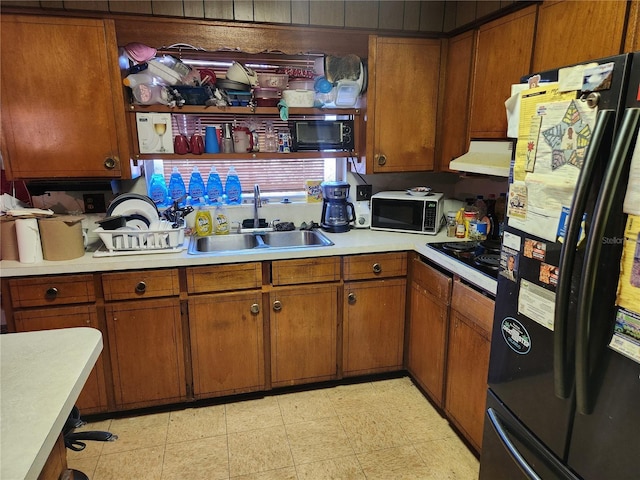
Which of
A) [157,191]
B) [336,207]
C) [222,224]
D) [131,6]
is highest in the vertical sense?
[131,6]

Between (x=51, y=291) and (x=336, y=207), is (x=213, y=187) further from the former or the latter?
(x=51, y=291)

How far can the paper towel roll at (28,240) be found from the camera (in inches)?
79.7

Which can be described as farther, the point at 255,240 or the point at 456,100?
the point at 255,240

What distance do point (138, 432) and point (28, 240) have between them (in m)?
1.13

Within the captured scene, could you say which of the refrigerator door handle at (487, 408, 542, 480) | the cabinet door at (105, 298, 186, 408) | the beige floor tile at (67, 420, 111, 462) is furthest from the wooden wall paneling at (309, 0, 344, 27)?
the beige floor tile at (67, 420, 111, 462)

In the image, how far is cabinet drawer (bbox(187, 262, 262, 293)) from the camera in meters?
2.20

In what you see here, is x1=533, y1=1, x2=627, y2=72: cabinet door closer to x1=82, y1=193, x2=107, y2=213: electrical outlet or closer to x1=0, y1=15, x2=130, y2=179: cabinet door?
x1=0, y1=15, x2=130, y2=179: cabinet door

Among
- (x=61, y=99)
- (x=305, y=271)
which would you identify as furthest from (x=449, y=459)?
(x=61, y=99)

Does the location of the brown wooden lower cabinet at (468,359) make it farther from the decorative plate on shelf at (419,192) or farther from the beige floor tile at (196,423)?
the beige floor tile at (196,423)

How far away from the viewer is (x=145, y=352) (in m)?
2.22

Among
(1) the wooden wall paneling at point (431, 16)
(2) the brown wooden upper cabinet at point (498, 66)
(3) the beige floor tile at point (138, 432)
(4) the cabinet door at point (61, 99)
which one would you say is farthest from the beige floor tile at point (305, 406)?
(1) the wooden wall paneling at point (431, 16)

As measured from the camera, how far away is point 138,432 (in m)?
2.20

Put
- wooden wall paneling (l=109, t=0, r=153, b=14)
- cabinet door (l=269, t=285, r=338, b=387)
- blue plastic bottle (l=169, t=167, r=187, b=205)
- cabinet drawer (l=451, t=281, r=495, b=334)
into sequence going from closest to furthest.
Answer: cabinet drawer (l=451, t=281, r=495, b=334) < wooden wall paneling (l=109, t=0, r=153, b=14) < cabinet door (l=269, t=285, r=338, b=387) < blue plastic bottle (l=169, t=167, r=187, b=205)

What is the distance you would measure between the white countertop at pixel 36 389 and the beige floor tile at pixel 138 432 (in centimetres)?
123
